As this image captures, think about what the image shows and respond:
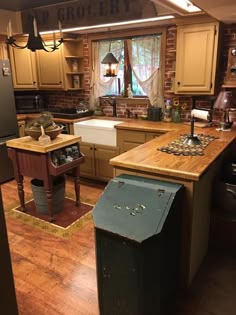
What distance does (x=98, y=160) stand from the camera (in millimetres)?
3977

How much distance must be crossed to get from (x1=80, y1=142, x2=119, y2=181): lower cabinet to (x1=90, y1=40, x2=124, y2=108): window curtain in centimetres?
93

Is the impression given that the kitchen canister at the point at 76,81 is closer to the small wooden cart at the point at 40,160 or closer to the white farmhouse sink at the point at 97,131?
the white farmhouse sink at the point at 97,131

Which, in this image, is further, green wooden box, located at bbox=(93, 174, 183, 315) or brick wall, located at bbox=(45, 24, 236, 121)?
brick wall, located at bbox=(45, 24, 236, 121)

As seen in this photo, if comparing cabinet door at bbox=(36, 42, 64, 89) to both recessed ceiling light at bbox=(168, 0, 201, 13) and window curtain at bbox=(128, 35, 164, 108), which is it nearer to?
window curtain at bbox=(128, 35, 164, 108)

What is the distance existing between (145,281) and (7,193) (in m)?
2.93

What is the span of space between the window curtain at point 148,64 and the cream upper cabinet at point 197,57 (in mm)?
496

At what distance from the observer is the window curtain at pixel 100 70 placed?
13.7 ft

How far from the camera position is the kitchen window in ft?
12.8

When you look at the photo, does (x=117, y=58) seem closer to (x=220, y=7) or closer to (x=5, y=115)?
(x=5, y=115)

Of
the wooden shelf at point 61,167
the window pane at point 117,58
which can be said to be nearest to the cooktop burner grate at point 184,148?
the wooden shelf at point 61,167

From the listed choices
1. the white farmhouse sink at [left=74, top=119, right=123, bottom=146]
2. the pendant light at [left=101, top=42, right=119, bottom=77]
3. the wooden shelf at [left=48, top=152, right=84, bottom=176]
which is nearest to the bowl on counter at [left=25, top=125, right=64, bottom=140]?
the wooden shelf at [left=48, top=152, right=84, bottom=176]

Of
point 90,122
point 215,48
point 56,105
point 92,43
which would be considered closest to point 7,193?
point 90,122

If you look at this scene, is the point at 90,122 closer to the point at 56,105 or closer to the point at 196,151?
the point at 56,105

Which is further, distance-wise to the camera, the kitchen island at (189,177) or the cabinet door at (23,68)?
the cabinet door at (23,68)
